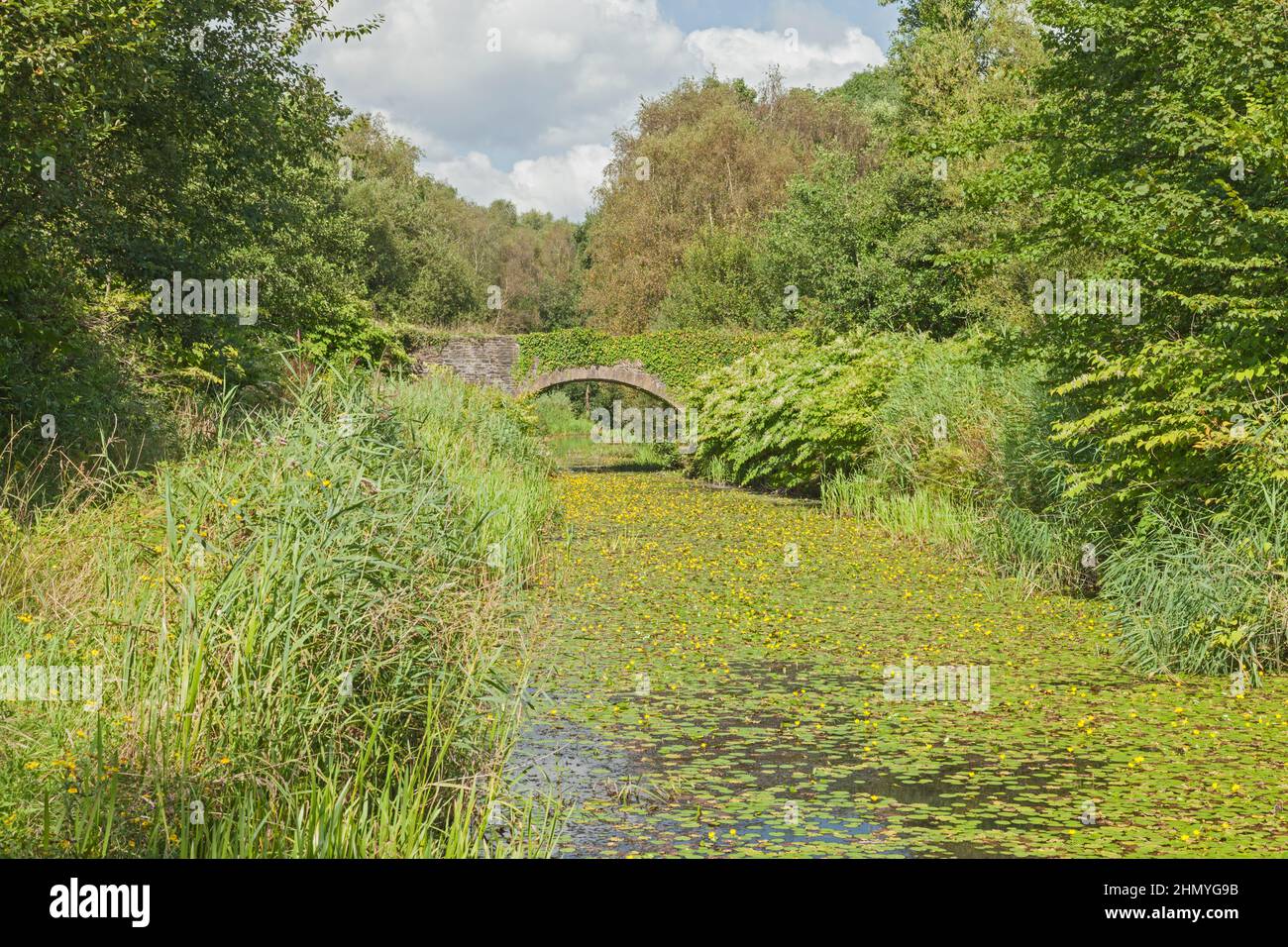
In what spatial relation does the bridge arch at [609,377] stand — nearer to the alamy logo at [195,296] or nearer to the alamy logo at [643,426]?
the alamy logo at [643,426]

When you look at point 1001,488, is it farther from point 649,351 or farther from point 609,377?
point 609,377

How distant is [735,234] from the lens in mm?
37688

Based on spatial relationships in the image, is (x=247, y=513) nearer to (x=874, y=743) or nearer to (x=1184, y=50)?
(x=874, y=743)
